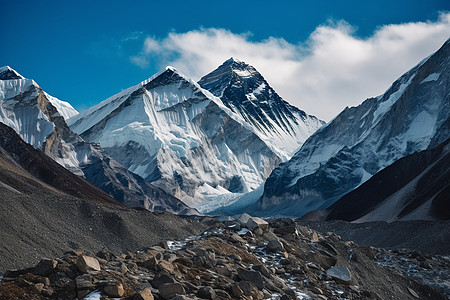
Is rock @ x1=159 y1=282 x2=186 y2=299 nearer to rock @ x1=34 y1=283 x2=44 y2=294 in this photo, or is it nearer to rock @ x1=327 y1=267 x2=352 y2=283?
rock @ x1=34 y1=283 x2=44 y2=294

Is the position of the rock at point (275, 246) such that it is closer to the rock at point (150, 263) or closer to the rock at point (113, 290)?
the rock at point (150, 263)

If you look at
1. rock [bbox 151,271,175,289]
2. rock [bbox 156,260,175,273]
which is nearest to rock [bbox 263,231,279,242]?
rock [bbox 156,260,175,273]

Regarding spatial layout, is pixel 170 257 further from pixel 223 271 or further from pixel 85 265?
pixel 85 265

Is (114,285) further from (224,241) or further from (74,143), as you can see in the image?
(74,143)

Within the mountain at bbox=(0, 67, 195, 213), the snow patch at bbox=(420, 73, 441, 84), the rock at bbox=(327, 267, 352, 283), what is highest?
the snow patch at bbox=(420, 73, 441, 84)

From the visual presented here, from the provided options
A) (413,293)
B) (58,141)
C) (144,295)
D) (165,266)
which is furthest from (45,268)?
(58,141)

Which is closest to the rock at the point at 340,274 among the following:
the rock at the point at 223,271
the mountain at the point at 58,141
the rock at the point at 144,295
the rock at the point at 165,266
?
the rock at the point at 223,271

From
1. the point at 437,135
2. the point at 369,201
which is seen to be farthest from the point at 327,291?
the point at 437,135
